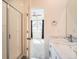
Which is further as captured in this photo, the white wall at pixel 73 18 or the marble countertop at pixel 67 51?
the white wall at pixel 73 18

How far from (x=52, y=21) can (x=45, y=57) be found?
55.2 inches

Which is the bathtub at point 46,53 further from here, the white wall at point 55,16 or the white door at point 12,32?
the white door at point 12,32

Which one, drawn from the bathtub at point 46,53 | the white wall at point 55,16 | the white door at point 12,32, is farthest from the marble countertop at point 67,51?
the white wall at point 55,16

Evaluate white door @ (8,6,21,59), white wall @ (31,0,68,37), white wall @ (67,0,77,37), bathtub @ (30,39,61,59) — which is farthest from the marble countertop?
white wall @ (31,0,68,37)

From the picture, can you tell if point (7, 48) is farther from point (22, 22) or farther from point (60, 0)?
point (60, 0)

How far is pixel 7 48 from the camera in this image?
263 centimetres

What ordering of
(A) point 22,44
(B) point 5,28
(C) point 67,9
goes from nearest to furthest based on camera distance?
(B) point 5,28 → (C) point 67,9 → (A) point 22,44

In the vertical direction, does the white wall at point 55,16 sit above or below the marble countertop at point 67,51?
above

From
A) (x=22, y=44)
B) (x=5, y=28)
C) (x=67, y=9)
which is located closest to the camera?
(x=5, y=28)

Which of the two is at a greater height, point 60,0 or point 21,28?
point 60,0

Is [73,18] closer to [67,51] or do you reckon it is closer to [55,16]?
[55,16]

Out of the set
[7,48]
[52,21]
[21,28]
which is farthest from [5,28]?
[52,21]

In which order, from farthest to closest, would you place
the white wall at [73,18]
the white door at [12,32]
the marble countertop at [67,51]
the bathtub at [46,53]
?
the white wall at [73,18] < the white door at [12,32] < the bathtub at [46,53] < the marble countertop at [67,51]

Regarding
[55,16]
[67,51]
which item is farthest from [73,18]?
[67,51]
